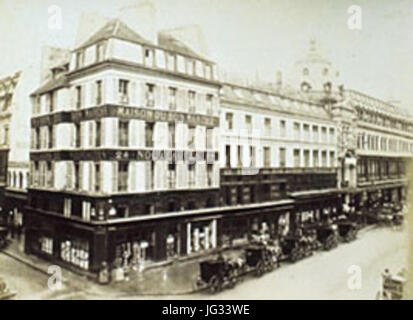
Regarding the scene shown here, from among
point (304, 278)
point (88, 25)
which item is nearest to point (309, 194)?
point (304, 278)

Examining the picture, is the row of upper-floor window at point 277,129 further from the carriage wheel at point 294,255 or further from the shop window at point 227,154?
the carriage wheel at point 294,255

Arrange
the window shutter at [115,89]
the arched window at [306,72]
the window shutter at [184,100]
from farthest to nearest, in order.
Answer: the arched window at [306,72], the window shutter at [184,100], the window shutter at [115,89]

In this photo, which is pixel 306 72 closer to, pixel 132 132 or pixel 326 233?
pixel 326 233

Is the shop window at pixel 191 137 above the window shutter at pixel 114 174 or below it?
above

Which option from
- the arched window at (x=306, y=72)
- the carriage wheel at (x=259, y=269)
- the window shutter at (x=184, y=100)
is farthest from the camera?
the arched window at (x=306, y=72)

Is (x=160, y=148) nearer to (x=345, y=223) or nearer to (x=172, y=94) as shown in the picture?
(x=172, y=94)

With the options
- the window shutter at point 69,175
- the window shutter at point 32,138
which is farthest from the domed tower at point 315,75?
the window shutter at point 32,138

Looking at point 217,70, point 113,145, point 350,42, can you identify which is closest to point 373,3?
point 350,42
